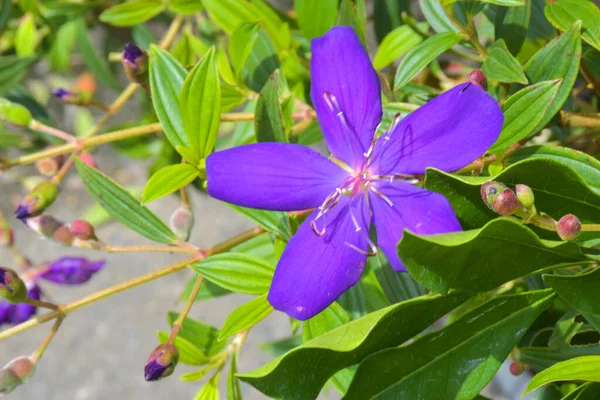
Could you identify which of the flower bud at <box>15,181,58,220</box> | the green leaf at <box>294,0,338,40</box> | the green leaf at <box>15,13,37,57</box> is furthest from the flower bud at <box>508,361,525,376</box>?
the green leaf at <box>15,13,37,57</box>

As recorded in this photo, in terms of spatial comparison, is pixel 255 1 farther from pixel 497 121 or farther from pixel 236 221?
pixel 236 221

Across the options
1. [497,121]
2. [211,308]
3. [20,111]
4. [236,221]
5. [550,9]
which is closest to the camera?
[497,121]

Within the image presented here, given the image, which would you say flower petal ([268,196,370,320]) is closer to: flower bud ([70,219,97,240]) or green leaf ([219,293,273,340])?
green leaf ([219,293,273,340])

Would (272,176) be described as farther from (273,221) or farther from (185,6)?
(185,6)

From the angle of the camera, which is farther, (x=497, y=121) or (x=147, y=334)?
(x=147, y=334)

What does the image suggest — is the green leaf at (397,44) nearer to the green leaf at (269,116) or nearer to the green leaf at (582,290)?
the green leaf at (269,116)

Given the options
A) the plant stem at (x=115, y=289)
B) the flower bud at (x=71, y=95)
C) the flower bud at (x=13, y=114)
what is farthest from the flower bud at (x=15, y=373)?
the flower bud at (x=71, y=95)

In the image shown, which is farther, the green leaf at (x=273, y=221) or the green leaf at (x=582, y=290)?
the green leaf at (x=273, y=221)

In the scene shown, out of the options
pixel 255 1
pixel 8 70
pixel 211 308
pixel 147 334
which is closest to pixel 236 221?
pixel 211 308
